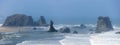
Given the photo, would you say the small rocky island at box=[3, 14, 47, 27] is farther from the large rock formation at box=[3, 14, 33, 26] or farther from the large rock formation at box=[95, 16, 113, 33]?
the large rock formation at box=[95, 16, 113, 33]

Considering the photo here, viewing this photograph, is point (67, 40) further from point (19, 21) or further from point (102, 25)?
point (19, 21)

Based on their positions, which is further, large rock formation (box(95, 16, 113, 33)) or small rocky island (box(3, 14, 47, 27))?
small rocky island (box(3, 14, 47, 27))

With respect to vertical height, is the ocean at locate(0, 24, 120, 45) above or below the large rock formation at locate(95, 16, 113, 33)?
below

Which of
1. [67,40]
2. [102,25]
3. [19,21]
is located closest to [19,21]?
[19,21]

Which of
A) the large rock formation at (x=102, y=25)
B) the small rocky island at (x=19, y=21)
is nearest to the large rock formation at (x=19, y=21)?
the small rocky island at (x=19, y=21)

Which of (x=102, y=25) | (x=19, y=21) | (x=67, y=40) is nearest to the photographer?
(x=67, y=40)

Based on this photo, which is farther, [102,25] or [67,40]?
[102,25]

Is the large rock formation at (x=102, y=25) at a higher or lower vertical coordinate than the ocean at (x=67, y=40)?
higher

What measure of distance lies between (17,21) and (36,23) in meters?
9.67

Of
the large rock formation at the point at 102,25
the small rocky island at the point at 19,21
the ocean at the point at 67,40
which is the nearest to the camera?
the ocean at the point at 67,40

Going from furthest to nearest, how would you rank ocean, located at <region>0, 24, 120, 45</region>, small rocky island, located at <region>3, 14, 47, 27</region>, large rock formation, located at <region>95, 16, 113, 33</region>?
small rocky island, located at <region>3, 14, 47, 27</region> < large rock formation, located at <region>95, 16, 113, 33</region> < ocean, located at <region>0, 24, 120, 45</region>

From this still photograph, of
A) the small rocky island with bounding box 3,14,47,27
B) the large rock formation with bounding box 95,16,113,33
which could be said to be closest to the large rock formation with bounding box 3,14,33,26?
the small rocky island with bounding box 3,14,47,27

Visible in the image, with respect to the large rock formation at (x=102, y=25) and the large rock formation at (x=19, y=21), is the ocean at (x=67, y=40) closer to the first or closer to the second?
the large rock formation at (x=102, y=25)

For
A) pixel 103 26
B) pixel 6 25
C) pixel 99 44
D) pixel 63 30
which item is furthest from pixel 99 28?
pixel 99 44
